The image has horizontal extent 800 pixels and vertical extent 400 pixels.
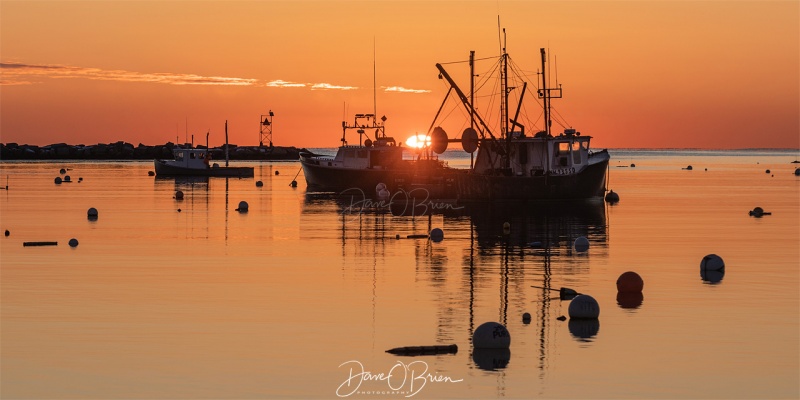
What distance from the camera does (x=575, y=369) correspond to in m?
22.1

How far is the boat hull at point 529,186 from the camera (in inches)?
2874

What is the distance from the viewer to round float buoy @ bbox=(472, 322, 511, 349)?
23.3m

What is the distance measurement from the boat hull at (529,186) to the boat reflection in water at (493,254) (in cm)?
63

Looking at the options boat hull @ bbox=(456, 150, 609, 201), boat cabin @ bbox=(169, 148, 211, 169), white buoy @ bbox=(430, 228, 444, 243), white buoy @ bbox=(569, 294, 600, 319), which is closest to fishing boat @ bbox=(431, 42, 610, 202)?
boat hull @ bbox=(456, 150, 609, 201)

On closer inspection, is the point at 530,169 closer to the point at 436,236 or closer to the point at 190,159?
the point at 436,236

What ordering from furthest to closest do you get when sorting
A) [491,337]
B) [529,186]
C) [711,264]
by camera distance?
[529,186] < [711,264] < [491,337]

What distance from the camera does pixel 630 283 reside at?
3186 cm

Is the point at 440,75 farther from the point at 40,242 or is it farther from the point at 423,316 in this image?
the point at 423,316

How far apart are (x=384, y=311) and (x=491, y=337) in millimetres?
5830

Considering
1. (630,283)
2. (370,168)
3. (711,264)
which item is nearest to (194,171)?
(370,168)

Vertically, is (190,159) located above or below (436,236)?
above

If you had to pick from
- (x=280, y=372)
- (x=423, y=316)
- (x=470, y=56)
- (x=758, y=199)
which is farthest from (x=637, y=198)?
(x=280, y=372)

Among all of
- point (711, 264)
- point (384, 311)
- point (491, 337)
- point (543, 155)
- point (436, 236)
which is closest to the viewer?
point (491, 337)

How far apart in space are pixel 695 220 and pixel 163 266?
1276 inches
